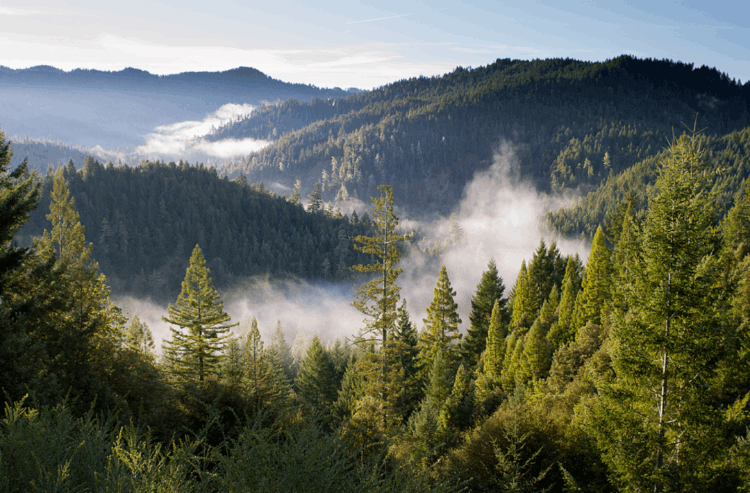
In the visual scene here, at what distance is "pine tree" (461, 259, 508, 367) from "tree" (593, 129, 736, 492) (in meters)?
31.4

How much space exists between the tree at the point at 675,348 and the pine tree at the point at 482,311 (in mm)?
31378

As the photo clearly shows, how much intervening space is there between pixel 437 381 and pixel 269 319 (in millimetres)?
125741

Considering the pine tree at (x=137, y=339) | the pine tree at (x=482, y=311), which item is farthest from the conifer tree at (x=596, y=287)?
the pine tree at (x=137, y=339)

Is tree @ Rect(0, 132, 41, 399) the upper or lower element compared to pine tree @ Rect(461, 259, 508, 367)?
upper

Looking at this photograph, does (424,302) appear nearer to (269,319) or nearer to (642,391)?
(269,319)

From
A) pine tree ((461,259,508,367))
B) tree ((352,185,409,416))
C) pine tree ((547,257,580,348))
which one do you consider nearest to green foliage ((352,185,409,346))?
tree ((352,185,409,416))

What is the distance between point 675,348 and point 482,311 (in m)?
34.3

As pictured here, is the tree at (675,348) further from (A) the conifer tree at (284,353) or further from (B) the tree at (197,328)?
(A) the conifer tree at (284,353)

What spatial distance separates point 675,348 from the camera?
12.4 meters

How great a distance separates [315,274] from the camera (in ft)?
573

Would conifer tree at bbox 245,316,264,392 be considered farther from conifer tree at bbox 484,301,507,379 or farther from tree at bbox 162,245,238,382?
conifer tree at bbox 484,301,507,379

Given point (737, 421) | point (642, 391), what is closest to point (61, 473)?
point (642, 391)

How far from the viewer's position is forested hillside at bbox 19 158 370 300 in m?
159

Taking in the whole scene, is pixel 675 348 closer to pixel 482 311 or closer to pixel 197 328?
pixel 197 328
